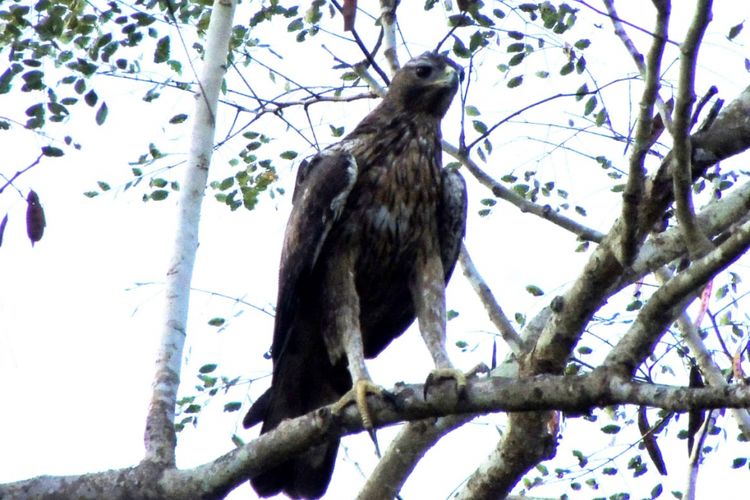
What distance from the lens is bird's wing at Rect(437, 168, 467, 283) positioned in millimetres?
5770

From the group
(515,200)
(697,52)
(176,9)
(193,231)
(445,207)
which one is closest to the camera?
(697,52)

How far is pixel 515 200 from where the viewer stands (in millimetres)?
5379

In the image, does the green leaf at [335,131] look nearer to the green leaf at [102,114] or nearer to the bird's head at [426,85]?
the bird's head at [426,85]

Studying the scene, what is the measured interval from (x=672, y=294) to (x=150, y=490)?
187cm

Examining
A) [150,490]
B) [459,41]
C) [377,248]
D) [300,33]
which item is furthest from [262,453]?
[300,33]

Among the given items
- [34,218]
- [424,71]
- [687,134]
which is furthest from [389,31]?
[687,134]

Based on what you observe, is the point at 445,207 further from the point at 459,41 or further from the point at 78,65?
the point at 78,65

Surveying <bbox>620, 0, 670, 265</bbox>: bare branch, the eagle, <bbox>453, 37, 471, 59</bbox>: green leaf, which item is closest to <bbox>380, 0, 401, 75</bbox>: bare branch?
<bbox>453, 37, 471, 59</bbox>: green leaf

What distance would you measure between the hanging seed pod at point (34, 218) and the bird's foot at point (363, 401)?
1.18 metres

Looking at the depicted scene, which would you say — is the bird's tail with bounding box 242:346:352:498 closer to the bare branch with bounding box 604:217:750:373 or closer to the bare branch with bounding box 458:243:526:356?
the bare branch with bounding box 458:243:526:356

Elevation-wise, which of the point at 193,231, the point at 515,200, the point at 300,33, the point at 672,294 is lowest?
the point at 672,294

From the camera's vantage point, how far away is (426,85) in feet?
20.2

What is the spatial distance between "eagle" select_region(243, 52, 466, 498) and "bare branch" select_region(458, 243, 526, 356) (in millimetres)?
108

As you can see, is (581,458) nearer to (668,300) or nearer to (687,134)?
(668,300)
